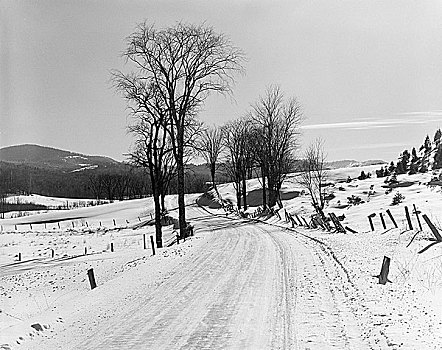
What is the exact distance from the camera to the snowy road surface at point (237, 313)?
714cm

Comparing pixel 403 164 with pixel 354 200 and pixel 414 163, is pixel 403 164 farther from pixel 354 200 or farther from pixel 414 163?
pixel 354 200

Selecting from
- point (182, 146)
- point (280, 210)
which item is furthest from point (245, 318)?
point (280, 210)

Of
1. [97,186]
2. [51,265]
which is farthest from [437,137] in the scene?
[97,186]

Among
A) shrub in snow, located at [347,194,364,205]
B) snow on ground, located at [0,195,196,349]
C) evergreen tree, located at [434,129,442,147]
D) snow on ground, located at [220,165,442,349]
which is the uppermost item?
evergreen tree, located at [434,129,442,147]

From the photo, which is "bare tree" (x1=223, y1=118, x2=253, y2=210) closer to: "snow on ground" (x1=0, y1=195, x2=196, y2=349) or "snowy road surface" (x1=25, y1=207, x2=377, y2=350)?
"snow on ground" (x1=0, y1=195, x2=196, y2=349)

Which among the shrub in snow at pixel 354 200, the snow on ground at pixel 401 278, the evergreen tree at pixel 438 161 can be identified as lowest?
the snow on ground at pixel 401 278

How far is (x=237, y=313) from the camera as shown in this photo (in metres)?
8.76

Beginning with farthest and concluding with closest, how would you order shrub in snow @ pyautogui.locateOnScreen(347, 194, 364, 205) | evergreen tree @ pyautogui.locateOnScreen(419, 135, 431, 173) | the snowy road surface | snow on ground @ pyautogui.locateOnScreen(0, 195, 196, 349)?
1. evergreen tree @ pyautogui.locateOnScreen(419, 135, 431, 173)
2. shrub in snow @ pyautogui.locateOnScreen(347, 194, 364, 205)
3. snow on ground @ pyautogui.locateOnScreen(0, 195, 196, 349)
4. the snowy road surface

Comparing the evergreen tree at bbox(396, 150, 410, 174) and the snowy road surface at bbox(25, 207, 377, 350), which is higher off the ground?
the evergreen tree at bbox(396, 150, 410, 174)

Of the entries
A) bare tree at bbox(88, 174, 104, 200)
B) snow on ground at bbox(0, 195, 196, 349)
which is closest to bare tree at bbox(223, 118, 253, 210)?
snow on ground at bbox(0, 195, 196, 349)

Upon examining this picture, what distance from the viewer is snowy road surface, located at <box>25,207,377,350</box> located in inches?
281

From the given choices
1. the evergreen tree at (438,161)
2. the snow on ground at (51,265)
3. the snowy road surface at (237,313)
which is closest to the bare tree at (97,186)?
the snow on ground at (51,265)

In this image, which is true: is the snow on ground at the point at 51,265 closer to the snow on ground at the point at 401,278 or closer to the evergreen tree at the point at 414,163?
the snow on ground at the point at 401,278

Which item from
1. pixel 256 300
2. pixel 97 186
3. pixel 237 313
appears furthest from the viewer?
pixel 97 186
